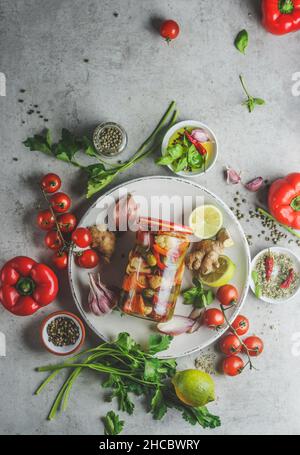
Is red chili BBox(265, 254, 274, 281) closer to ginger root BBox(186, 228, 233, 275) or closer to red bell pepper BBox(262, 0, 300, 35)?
ginger root BBox(186, 228, 233, 275)

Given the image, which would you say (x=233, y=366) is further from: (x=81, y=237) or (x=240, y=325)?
(x=81, y=237)

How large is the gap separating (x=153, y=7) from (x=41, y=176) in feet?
3.01

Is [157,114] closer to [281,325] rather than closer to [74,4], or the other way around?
[74,4]

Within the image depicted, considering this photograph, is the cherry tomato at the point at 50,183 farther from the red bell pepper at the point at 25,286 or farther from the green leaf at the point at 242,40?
the green leaf at the point at 242,40

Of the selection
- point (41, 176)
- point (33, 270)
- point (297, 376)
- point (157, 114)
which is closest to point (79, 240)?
point (33, 270)

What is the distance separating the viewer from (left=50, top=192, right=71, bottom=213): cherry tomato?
6.94 ft

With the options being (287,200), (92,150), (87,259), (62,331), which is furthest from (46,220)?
(287,200)

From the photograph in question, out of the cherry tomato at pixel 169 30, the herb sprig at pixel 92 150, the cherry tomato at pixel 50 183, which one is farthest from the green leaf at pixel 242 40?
the cherry tomato at pixel 50 183

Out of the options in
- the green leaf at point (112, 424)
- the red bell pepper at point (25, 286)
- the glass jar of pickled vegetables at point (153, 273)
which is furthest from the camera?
the green leaf at point (112, 424)

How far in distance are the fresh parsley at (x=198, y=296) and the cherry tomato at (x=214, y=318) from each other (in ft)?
0.12

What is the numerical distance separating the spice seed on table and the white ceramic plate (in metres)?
0.08

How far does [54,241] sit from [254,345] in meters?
0.99

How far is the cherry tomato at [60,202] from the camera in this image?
2.12m

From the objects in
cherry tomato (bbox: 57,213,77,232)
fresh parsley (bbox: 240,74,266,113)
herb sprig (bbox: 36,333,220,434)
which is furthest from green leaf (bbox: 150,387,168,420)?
fresh parsley (bbox: 240,74,266,113)
